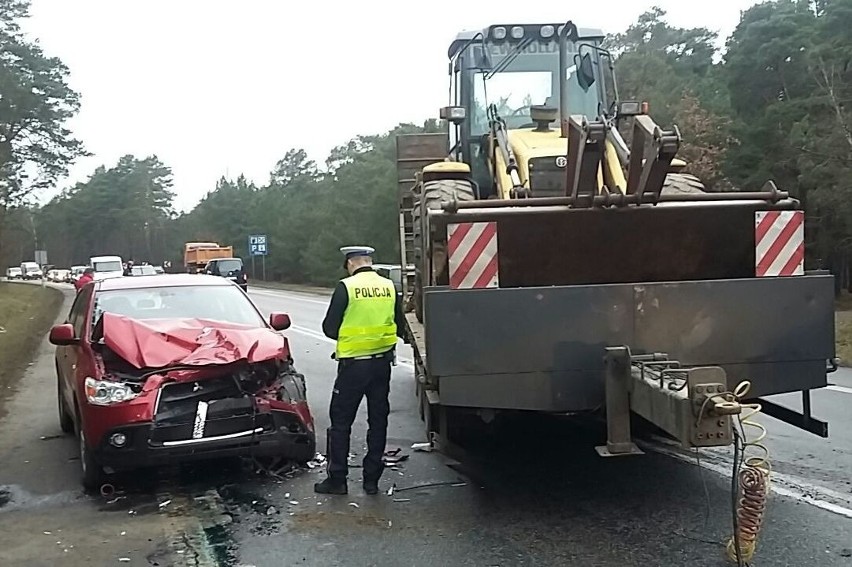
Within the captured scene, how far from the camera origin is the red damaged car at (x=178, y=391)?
709 cm

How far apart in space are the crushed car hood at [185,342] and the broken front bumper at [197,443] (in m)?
0.49

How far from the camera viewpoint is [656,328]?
6.19m

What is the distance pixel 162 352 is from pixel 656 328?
12.0 feet

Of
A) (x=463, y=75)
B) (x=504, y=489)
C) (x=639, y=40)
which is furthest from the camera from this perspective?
(x=639, y=40)

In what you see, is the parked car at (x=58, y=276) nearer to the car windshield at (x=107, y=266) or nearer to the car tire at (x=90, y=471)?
the car windshield at (x=107, y=266)

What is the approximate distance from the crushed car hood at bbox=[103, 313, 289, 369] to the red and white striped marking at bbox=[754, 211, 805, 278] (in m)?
3.66

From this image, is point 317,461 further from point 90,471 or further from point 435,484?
point 90,471

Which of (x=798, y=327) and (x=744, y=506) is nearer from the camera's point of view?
(x=744, y=506)

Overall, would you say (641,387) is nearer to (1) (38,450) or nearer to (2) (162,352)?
(2) (162,352)


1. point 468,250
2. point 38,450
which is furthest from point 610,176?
point 38,450

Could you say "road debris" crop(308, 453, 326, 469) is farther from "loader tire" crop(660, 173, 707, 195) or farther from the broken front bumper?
"loader tire" crop(660, 173, 707, 195)

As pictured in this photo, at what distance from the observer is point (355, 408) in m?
7.27

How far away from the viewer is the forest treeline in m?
33.2

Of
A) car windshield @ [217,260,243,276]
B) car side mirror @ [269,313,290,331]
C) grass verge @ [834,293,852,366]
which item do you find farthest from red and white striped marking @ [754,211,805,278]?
car windshield @ [217,260,243,276]
